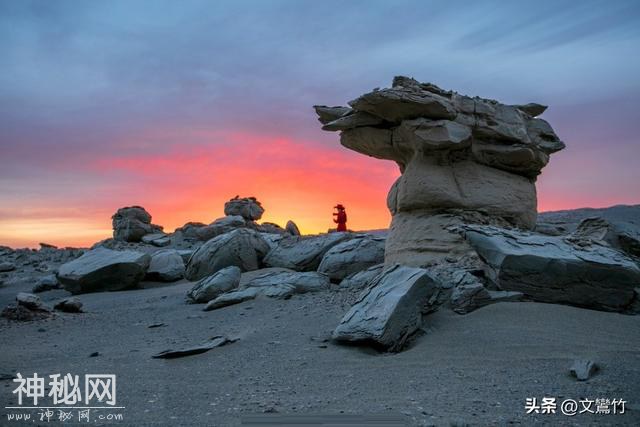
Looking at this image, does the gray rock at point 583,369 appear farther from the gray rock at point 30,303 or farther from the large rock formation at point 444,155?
the gray rock at point 30,303

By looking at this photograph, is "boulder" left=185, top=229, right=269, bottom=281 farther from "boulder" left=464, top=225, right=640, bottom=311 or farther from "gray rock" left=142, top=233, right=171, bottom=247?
"gray rock" left=142, top=233, right=171, bottom=247

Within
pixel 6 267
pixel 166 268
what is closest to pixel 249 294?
pixel 166 268

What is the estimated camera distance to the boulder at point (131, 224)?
21219mm

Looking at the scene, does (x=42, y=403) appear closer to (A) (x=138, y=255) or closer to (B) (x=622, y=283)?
(B) (x=622, y=283)

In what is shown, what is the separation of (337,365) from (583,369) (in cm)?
228

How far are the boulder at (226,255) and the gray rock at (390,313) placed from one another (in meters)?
6.26

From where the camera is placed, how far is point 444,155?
356 inches

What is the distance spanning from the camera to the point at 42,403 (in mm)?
4332

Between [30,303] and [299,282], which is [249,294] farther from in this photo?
[30,303]

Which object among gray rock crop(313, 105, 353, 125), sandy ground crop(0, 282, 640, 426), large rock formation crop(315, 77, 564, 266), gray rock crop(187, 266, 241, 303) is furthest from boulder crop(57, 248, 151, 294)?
large rock formation crop(315, 77, 564, 266)

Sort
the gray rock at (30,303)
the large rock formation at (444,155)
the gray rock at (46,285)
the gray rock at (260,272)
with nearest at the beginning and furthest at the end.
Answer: the large rock formation at (444,155) → the gray rock at (30,303) → the gray rock at (260,272) → the gray rock at (46,285)

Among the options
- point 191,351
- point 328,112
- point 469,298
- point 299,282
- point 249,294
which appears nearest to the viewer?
point 191,351

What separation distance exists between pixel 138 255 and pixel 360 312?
788 cm

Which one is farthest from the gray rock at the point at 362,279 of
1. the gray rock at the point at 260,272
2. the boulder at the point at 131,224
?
the boulder at the point at 131,224
